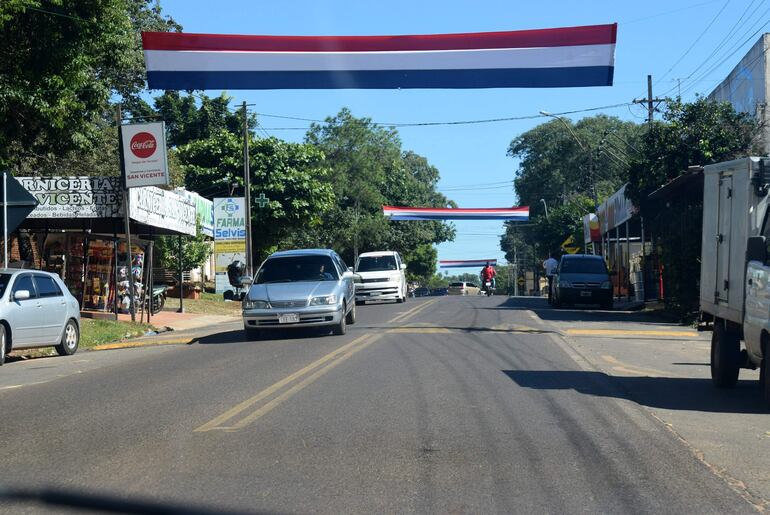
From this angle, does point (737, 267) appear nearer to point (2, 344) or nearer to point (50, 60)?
point (2, 344)

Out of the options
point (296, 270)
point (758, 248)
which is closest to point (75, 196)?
point (296, 270)

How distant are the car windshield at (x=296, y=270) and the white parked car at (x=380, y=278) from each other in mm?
16183

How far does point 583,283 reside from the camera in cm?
3098

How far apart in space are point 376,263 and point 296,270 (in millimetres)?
17719

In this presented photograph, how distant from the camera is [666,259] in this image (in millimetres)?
24734

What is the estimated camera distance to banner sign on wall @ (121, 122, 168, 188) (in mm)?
23578

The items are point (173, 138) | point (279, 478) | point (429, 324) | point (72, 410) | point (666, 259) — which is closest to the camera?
point (279, 478)

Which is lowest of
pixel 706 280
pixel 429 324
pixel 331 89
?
pixel 429 324

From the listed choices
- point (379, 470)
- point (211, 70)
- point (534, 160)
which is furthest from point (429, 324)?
point (534, 160)

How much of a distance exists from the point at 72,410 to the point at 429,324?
12457 mm

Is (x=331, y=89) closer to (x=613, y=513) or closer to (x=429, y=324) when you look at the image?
(x=429, y=324)

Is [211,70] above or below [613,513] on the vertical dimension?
above

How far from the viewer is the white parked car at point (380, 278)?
36188 mm

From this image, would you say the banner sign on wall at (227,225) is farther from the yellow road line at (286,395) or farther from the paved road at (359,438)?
the paved road at (359,438)
